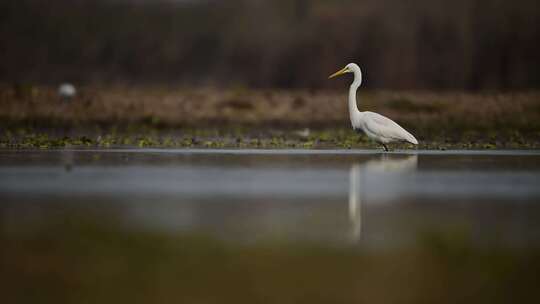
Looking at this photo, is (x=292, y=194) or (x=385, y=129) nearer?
(x=292, y=194)

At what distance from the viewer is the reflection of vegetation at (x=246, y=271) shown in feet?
18.4

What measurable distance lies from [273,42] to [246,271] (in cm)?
3815

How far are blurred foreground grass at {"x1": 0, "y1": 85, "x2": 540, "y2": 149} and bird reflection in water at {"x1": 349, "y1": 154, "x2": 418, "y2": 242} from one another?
8.26 m

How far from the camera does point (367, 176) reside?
12.1 m

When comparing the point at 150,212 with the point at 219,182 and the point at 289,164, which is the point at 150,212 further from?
the point at 289,164

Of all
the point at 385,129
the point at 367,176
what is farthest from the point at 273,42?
the point at 367,176

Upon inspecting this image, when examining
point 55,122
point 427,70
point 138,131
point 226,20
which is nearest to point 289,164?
point 138,131

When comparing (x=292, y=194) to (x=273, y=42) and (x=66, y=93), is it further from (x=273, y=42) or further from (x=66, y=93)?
(x=273, y=42)

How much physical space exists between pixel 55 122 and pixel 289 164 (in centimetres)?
1547

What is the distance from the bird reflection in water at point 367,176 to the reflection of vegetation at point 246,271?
832mm

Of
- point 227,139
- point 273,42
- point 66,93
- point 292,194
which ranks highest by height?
point 273,42

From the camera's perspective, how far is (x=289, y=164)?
14.4 metres

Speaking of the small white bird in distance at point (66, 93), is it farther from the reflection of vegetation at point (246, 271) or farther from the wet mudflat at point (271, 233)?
the reflection of vegetation at point (246, 271)

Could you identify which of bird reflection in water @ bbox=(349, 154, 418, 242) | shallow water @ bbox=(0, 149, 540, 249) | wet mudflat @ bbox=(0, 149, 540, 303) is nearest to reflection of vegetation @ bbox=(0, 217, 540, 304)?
wet mudflat @ bbox=(0, 149, 540, 303)
